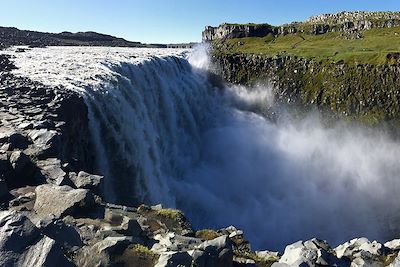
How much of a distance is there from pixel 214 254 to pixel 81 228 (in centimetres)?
549

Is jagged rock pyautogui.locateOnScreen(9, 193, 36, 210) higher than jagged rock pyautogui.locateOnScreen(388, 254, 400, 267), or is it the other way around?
jagged rock pyautogui.locateOnScreen(9, 193, 36, 210)

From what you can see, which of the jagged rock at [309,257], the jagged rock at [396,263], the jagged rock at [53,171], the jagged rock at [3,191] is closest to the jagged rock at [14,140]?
the jagged rock at [53,171]

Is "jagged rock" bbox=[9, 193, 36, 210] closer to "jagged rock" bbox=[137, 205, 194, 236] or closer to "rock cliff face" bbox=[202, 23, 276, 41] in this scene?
"jagged rock" bbox=[137, 205, 194, 236]

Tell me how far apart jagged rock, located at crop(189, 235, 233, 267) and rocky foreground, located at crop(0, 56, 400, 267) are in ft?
0.11

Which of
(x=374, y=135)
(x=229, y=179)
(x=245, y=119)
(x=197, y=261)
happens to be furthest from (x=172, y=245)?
(x=374, y=135)

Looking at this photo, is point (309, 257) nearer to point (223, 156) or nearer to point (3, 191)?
point (3, 191)

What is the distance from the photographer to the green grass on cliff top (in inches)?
4250

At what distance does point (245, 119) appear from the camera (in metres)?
92.2

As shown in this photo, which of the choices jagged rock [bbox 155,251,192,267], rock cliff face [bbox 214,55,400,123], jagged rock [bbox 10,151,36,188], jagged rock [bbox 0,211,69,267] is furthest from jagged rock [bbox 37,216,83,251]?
rock cliff face [bbox 214,55,400,123]

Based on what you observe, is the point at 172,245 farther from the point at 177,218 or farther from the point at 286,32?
the point at 286,32

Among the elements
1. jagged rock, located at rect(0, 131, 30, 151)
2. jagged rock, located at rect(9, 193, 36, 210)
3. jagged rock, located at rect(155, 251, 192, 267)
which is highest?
jagged rock, located at rect(0, 131, 30, 151)

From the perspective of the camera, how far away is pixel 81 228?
16.4 metres

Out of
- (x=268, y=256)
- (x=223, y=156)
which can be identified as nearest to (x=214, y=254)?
(x=268, y=256)

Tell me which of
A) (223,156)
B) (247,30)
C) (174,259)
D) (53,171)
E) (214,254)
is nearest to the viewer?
(174,259)
